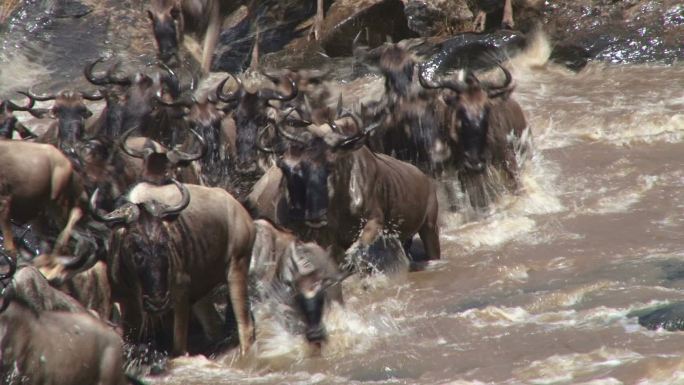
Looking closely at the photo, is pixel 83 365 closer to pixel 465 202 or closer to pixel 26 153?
pixel 26 153

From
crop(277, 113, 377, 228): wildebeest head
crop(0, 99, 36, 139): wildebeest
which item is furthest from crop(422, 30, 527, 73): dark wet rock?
crop(277, 113, 377, 228): wildebeest head

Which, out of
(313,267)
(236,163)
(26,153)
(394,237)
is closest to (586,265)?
(394,237)

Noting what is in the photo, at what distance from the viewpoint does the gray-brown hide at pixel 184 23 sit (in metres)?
16.5

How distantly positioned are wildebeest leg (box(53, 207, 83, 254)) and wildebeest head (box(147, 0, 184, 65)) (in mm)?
5953

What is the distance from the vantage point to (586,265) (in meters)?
10.2

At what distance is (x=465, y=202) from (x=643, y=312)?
13.5 ft

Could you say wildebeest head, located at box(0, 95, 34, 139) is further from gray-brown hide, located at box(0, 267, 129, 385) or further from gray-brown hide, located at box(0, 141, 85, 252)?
gray-brown hide, located at box(0, 267, 129, 385)

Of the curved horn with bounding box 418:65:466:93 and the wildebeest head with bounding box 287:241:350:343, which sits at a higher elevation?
the curved horn with bounding box 418:65:466:93

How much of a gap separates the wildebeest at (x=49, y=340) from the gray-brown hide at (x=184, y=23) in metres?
9.84

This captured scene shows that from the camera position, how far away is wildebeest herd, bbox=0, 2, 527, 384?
7.39m

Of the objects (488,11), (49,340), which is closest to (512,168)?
(49,340)

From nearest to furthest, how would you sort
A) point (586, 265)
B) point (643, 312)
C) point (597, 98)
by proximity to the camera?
point (643, 312) → point (586, 265) → point (597, 98)

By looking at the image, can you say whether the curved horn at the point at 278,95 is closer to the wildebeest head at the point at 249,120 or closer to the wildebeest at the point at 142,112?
the wildebeest head at the point at 249,120

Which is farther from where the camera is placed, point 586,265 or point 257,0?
point 257,0
